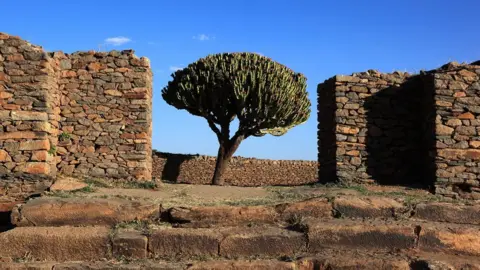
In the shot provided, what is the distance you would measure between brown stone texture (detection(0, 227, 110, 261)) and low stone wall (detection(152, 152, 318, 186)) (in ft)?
45.5

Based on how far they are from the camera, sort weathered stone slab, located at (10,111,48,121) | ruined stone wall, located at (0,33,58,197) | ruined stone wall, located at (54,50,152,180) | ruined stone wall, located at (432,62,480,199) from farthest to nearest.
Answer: ruined stone wall, located at (54,50,152,180), ruined stone wall, located at (432,62,480,199), weathered stone slab, located at (10,111,48,121), ruined stone wall, located at (0,33,58,197)

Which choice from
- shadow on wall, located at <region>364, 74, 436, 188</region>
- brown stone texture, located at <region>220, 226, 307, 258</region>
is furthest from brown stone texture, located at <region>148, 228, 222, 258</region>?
shadow on wall, located at <region>364, 74, 436, 188</region>

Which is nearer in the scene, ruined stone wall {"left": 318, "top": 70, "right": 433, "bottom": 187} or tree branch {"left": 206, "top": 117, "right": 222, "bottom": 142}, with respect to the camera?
ruined stone wall {"left": 318, "top": 70, "right": 433, "bottom": 187}

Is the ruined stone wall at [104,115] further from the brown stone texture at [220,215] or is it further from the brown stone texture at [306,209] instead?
the brown stone texture at [306,209]

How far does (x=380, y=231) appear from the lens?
7004 millimetres

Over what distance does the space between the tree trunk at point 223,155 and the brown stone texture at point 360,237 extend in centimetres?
1168

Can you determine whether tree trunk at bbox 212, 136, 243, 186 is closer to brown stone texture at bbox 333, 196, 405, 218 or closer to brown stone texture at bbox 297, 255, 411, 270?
brown stone texture at bbox 333, 196, 405, 218

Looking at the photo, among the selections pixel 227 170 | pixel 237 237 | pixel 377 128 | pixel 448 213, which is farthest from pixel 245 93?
pixel 237 237

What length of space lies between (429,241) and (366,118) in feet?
18.8

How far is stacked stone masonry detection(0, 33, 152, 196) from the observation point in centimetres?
1153

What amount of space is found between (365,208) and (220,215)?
2.08 meters

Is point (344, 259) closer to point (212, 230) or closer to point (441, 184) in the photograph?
point (212, 230)

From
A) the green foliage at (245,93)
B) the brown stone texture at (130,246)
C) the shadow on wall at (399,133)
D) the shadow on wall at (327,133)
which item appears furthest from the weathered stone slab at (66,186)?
the green foliage at (245,93)

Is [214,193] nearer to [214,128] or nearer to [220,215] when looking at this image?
[220,215]
